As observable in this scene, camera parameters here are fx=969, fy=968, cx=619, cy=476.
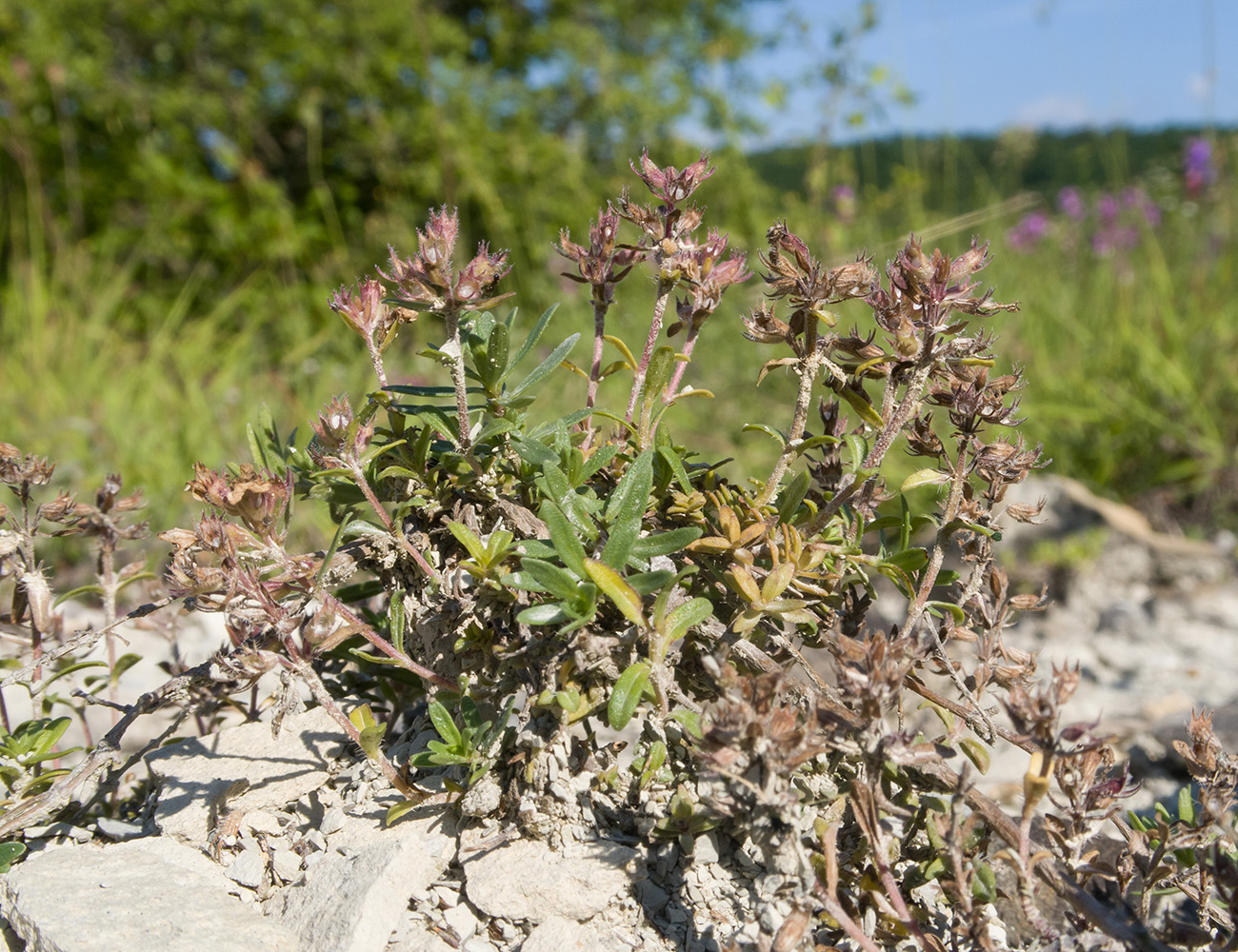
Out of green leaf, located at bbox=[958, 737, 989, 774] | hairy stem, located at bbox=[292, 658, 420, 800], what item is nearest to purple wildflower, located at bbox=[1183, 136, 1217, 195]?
green leaf, located at bbox=[958, 737, 989, 774]

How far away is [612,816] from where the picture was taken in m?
1.43

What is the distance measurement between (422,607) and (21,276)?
6.66 meters

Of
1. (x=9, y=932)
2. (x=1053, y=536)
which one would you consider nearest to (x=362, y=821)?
(x=9, y=932)

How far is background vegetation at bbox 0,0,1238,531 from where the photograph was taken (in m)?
5.64

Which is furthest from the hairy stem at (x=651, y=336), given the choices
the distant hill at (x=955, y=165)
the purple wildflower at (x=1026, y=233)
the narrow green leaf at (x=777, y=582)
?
the purple wildflower at (x=1026, y=233)

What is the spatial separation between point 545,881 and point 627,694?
0.34m

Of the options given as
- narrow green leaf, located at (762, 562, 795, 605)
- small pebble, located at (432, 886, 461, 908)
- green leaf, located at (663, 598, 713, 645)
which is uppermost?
narrow green leaf, located at (762, 562, 795, 605)

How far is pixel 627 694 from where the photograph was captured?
119cm

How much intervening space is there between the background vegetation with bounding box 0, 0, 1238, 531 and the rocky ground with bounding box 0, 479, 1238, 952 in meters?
3.52

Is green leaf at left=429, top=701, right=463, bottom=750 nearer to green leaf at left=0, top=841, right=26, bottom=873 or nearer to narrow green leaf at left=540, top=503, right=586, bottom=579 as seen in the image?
narrow green leaf at left=540, top=503, right=586, bottom=579

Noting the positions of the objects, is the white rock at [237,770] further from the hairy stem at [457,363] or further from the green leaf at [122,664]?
the hairy stem at [457,363]

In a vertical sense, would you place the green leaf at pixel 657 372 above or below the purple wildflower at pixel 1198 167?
below

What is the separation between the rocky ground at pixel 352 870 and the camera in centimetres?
128

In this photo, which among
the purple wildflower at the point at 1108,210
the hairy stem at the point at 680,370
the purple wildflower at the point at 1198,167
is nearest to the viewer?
the hairy stem at the point at 680,370
